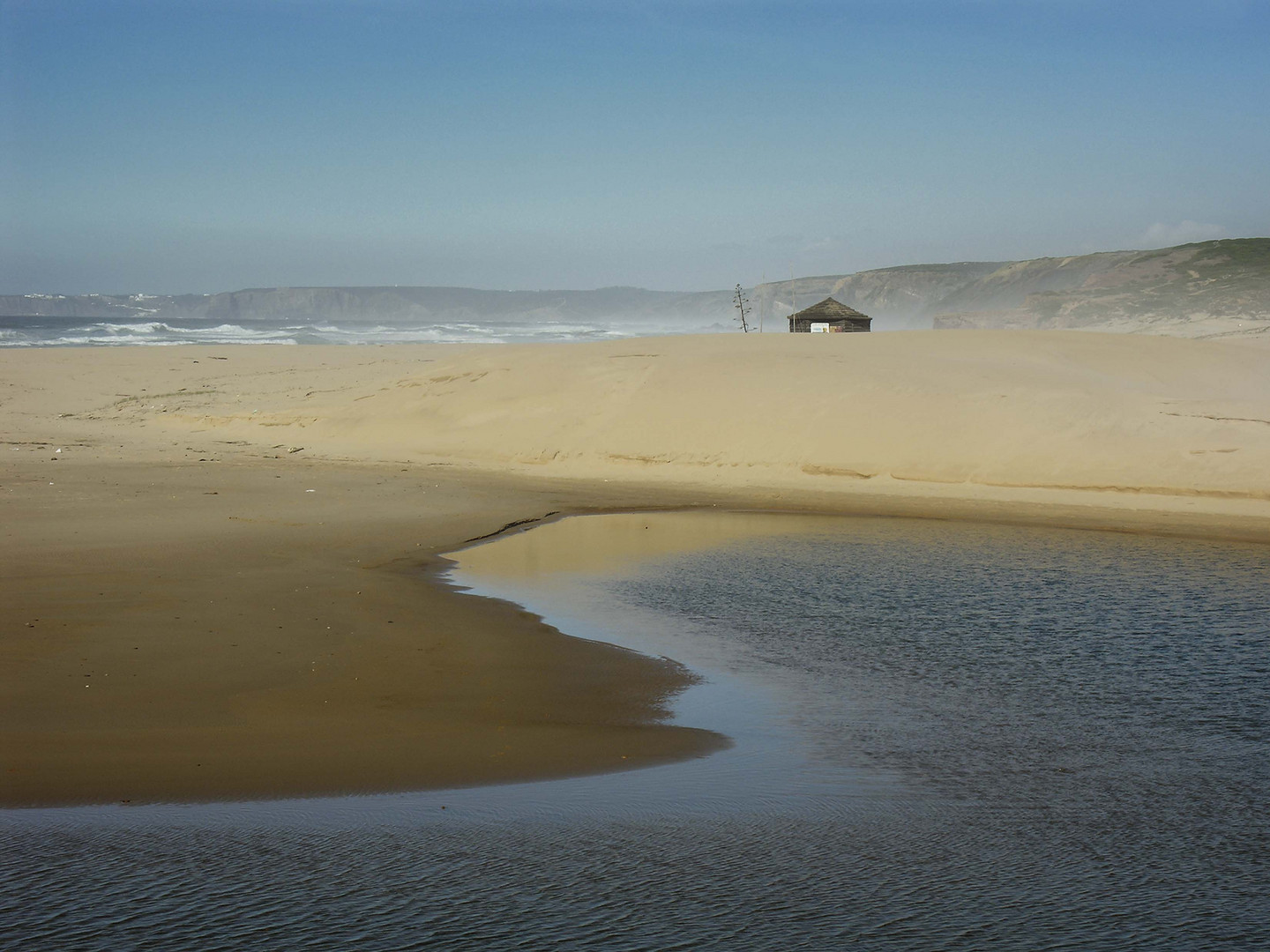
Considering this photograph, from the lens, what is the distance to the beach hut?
45938 mm

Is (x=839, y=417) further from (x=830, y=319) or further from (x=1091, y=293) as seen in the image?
(x=1091, y=293)

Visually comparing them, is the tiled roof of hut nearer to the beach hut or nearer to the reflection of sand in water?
the beach hut

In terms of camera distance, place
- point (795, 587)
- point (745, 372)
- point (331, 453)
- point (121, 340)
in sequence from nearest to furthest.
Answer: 1. point (795, 587)
2. point (331, 453)
3. point (745, 372)
4. point (121, 340)

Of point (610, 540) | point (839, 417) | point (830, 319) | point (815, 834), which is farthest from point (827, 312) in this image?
point (815, 834)

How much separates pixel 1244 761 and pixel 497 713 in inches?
156

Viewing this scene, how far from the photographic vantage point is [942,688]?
284 inches

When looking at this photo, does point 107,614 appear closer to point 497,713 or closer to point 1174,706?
point 497,713

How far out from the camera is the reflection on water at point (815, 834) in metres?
3.99

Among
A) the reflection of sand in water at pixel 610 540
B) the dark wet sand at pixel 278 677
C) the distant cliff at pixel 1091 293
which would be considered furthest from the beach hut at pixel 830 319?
the dark wet sand at pixel 278 677

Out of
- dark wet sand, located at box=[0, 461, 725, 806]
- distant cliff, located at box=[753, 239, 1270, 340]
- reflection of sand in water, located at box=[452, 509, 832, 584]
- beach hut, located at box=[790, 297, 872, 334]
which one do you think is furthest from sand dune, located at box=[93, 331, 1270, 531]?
distant cliff, located at box=[753, 239, 1270, 340]

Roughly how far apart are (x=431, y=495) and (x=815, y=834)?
1225 centimetres

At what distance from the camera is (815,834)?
4.89 metres

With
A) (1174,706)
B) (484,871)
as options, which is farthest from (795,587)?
(484,871)

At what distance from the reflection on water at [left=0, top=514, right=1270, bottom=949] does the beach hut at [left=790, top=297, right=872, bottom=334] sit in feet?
125
